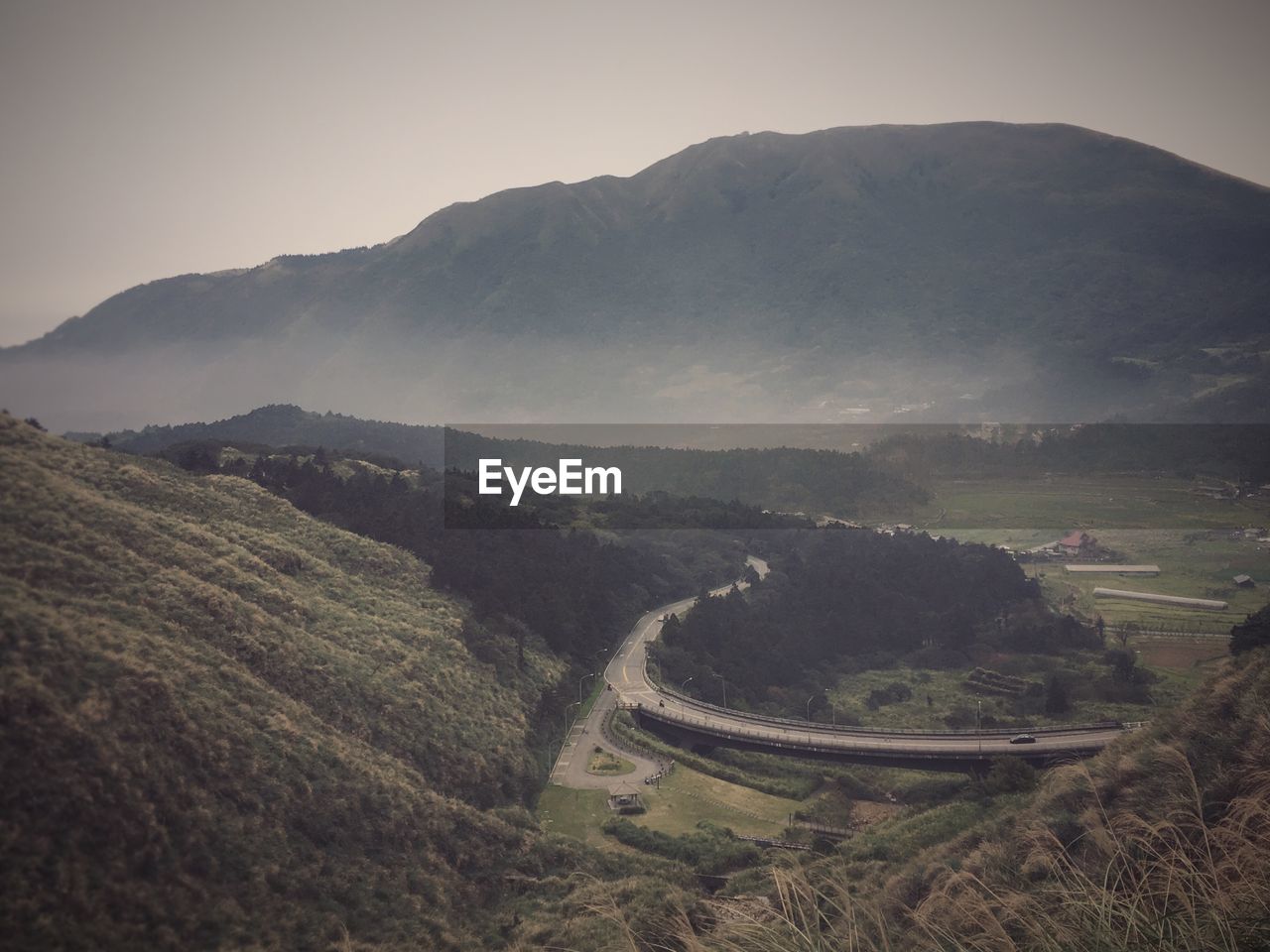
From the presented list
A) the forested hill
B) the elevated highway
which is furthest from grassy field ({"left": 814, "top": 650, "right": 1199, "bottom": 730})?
the forested hill

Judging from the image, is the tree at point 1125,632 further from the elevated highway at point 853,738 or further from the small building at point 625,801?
the small building at point 625,801

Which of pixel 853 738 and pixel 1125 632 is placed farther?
pixel 1125 632

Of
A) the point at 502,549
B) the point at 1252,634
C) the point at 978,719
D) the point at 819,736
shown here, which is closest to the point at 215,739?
the point at 819,736

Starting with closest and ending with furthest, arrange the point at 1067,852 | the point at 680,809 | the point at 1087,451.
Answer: the point at 1067,852 < the point at 680,809 < the point at 1087,451

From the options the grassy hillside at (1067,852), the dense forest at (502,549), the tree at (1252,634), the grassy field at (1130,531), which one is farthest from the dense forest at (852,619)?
the grassy hillside at (1067,852)

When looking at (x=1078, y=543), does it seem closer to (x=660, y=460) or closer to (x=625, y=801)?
(x=660, y=460)

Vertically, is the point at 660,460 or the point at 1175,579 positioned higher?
the point at 660,460

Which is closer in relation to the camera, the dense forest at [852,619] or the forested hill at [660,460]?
the dense forest at [852,619]
